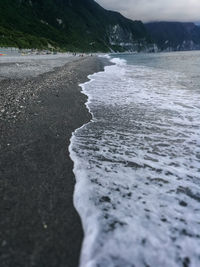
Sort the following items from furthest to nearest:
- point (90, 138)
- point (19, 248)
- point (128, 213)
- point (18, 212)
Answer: point (90, 138) < point (128, 213) < point (18, 212) < point (19, 248)

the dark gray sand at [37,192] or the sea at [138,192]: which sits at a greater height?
the dark gray sand at [37,192]

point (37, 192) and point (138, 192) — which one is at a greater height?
point (37, 192)

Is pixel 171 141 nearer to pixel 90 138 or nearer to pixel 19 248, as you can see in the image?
pixel 90 138

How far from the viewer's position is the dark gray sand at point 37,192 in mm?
2717

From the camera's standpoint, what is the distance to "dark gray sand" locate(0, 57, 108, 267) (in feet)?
8.91

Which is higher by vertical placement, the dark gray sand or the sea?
the dark gray sand

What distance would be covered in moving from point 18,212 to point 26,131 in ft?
11.6

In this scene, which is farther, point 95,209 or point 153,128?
point 153,128

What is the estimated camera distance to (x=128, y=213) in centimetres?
354

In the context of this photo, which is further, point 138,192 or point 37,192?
point 138,192

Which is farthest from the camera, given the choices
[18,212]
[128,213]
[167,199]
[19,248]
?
[167,199]

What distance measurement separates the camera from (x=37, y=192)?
382 cm

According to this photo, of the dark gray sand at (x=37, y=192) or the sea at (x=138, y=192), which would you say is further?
the sea at (x=138, y=192)

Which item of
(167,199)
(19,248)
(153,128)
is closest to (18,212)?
(19,248)
